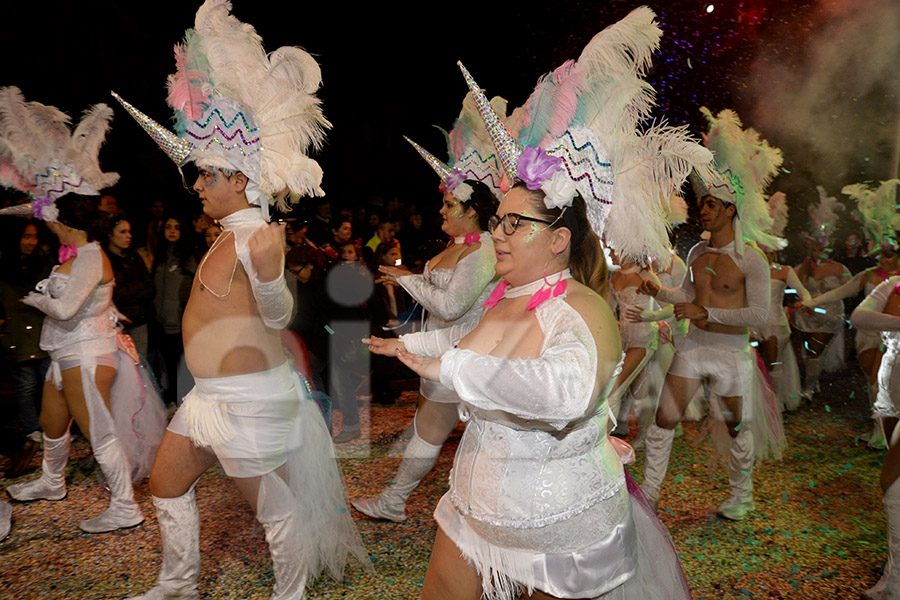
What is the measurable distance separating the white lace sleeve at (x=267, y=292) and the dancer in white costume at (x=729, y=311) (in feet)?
7.67

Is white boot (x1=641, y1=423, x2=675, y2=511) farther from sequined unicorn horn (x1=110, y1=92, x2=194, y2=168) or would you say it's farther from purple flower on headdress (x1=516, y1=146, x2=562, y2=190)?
sequined unicorn horn (x1=110, y1=92, x2=194, y2=168)

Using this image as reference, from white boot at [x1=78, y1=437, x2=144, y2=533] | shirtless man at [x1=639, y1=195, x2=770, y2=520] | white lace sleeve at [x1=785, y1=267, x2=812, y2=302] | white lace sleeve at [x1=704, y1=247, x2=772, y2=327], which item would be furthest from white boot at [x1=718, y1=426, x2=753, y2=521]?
white boot at [x1=78, y1=437, x2=144, y2=533]

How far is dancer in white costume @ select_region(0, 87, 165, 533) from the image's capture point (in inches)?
151

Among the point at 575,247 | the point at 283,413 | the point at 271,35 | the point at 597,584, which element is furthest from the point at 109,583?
the point at 271,35

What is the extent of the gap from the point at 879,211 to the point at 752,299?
3.07 meters

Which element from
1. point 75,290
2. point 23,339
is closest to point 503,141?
point 75,290

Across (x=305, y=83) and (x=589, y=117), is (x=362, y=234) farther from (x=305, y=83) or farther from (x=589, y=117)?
(x=589, y=117)

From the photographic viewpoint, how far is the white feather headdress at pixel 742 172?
3.99 metres

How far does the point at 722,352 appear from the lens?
3.99 m

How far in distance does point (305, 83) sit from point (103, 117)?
193 centimetres

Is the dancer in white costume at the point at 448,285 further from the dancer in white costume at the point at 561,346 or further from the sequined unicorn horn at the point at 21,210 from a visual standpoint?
the sequined unicorn horn at the point at 21,210

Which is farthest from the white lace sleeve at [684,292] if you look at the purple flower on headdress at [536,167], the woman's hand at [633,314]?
the purple flower on headdress at [536,167]

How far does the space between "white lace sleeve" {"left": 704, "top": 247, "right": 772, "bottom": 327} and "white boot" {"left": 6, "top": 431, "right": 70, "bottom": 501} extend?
14.0 ft

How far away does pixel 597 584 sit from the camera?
1905mm
